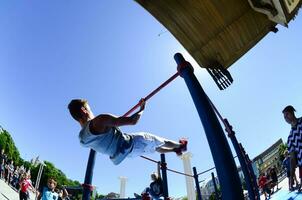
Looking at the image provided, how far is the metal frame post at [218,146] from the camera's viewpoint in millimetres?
1896

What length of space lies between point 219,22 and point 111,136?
134 inches

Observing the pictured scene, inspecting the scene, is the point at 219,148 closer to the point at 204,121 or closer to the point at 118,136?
the point at 204,121

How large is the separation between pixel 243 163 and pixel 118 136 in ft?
6.54

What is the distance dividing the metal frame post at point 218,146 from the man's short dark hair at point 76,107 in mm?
1576

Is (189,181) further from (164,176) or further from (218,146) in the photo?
(218,146)

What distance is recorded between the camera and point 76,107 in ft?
11.7

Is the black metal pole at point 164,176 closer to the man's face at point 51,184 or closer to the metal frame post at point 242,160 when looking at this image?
the metal frame post at point 242,160

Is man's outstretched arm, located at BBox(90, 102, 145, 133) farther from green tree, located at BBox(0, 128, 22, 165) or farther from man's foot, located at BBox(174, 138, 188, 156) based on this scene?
green tree, located at BBox(0, 128, 22, 165)

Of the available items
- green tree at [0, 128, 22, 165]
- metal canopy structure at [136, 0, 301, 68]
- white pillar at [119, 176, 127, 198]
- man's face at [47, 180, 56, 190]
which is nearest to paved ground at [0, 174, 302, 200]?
metal canopy structure at [136, 0, 301, 68]

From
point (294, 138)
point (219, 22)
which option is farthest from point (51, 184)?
point (294, 138)

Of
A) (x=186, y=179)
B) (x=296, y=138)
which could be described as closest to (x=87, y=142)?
(x=296, y=138)

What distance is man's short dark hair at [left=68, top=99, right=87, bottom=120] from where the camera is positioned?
357 centimetres

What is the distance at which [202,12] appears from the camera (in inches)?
206

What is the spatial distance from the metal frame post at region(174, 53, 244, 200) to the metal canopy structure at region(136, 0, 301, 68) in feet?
9.50
